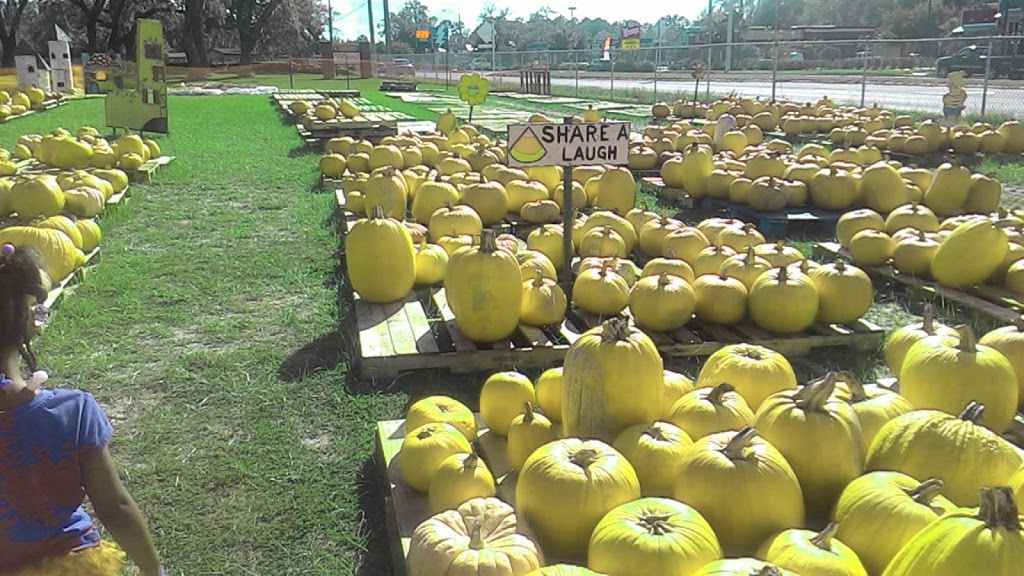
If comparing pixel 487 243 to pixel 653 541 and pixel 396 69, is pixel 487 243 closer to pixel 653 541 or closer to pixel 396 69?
pixel 653 541

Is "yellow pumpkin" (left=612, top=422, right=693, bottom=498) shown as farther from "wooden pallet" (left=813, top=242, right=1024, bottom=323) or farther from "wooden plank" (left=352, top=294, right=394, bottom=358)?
"wooden pallet" (left=813, top=242, right=1024, bottom=323)

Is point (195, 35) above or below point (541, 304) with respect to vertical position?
above

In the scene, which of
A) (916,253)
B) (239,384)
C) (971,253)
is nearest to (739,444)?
(239,384)

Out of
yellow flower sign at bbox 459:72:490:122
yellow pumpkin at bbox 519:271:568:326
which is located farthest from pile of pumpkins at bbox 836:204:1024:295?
yellow flower sign at bbox 459:72:490:122

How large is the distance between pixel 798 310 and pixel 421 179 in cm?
468

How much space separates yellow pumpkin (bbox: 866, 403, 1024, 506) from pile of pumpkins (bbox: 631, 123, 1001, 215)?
5602 millimetres

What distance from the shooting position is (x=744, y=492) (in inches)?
86.0

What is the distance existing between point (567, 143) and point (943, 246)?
107 inches

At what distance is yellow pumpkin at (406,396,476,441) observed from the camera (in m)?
3.24

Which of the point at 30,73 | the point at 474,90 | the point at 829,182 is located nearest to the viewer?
the point at 829,182

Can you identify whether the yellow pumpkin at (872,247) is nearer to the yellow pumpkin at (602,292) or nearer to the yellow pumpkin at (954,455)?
the yellow pumpkin at (602,292)

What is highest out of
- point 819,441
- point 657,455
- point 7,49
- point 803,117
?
point 7,49

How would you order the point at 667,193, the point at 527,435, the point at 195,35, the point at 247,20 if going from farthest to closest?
the point at 247,20, the point at 195,35, the point at 667,193, the point at 527,435

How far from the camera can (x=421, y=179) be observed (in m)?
8.32
